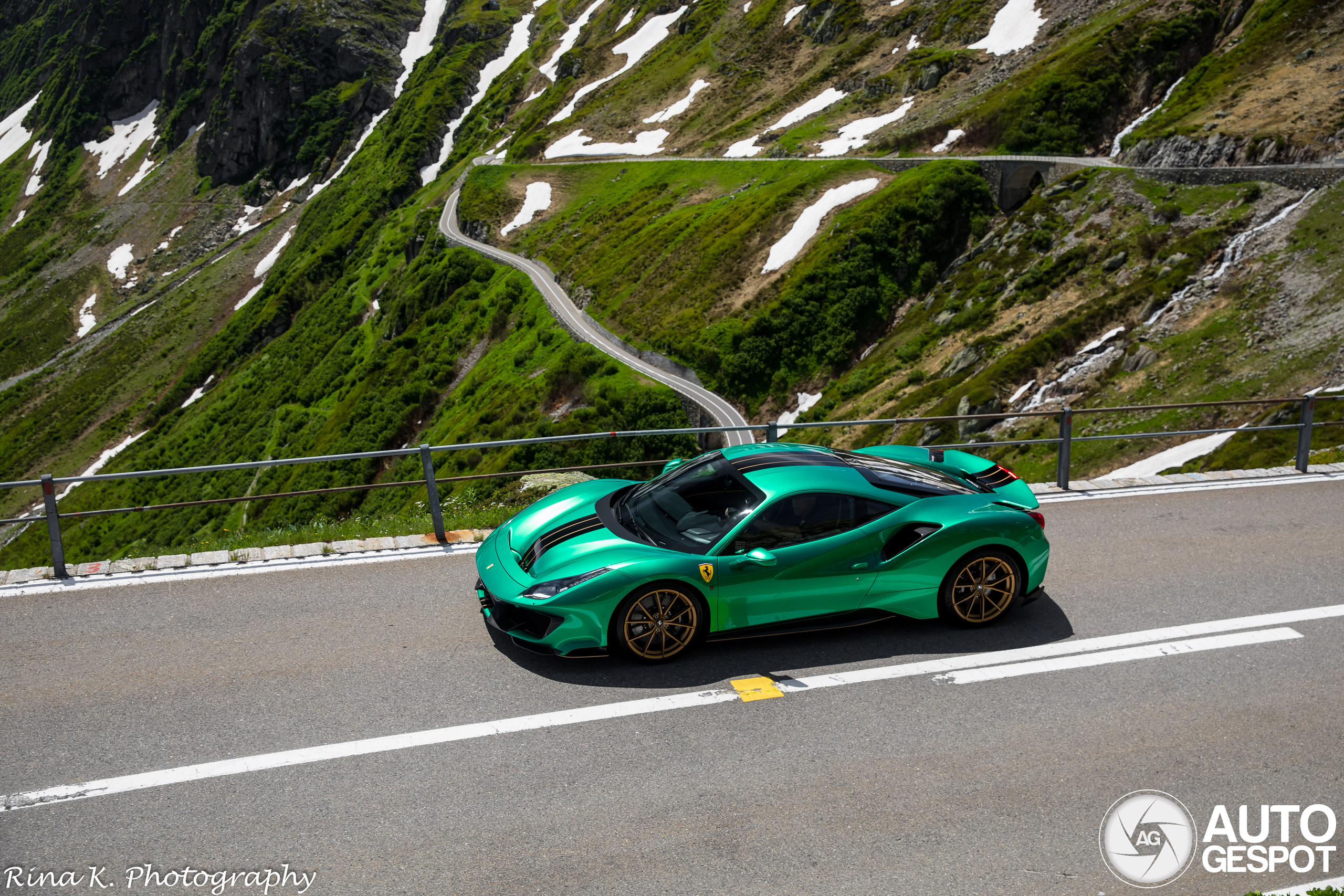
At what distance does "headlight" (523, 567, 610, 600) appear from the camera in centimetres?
623

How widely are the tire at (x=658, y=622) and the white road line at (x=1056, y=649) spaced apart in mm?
787

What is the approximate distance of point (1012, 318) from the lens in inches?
1564

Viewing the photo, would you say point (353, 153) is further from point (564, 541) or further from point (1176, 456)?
point (564, 541)

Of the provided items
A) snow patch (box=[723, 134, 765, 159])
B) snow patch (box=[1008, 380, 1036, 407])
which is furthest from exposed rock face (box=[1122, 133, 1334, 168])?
snow patch (box=[723, 134, 765, 159])

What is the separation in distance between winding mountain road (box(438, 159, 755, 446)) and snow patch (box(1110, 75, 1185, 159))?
30.5 metres

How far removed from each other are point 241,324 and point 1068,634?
379ft

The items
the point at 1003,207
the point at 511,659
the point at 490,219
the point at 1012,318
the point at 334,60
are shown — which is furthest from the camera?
the point at 334,60

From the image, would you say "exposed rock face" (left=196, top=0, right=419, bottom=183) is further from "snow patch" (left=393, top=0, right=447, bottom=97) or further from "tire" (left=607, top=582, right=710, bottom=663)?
"tire" (left=607, top=582, right=710, bottom=663)

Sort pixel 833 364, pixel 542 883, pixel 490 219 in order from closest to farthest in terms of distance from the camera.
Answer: pixel 542 883, pixel 833 364, pixel 490 219

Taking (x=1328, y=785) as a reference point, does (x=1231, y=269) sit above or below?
above

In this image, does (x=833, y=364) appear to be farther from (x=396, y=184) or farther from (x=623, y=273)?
(x=396, y=184)

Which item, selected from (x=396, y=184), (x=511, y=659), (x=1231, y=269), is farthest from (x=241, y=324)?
(x=511, y=659)

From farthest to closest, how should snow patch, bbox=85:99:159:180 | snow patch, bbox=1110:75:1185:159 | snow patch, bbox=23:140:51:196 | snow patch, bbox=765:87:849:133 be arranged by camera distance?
1. snow patch, bbox=23:140:51:196
2. snow patch, bbox=85:99:159:180
3. snow patch, bbox=765:87:849:133
4. snow patch, bbox=1110:75:1185:159

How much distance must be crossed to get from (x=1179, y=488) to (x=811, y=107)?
7487cm
